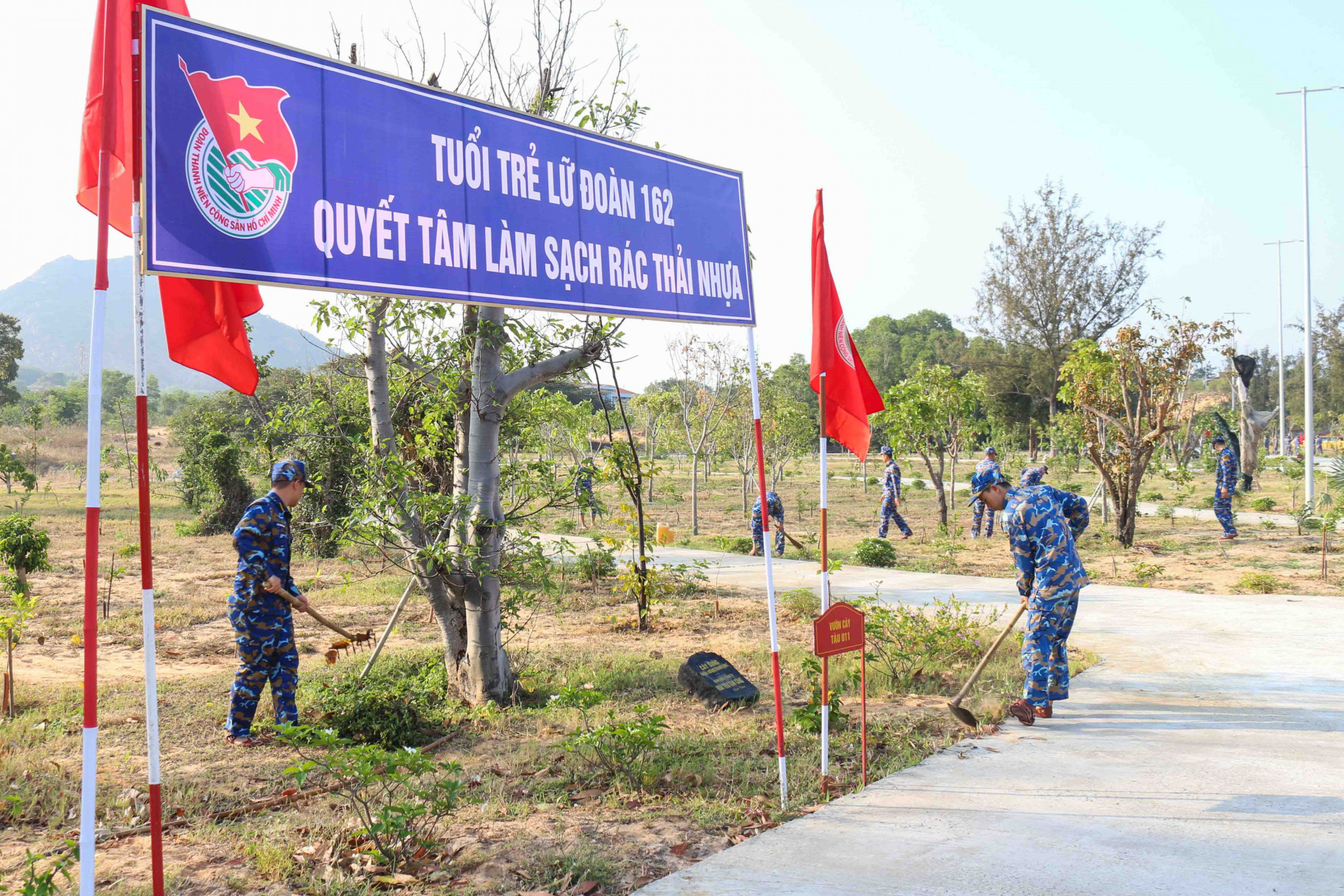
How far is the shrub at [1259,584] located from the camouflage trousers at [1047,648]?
21.5ft

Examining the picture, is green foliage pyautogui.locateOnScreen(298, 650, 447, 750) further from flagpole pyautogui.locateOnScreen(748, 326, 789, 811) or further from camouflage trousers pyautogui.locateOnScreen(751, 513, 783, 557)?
camouflage trousers pyautogui.locateOnScreen(751, 513, 783, 557)

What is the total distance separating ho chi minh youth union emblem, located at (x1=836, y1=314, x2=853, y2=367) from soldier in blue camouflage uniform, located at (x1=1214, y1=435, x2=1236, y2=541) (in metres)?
13.2

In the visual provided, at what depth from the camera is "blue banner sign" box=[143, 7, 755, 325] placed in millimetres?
3174

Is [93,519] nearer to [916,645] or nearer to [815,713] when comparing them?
[815,713]

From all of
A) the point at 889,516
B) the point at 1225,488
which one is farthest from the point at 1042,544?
the point at 1225,488

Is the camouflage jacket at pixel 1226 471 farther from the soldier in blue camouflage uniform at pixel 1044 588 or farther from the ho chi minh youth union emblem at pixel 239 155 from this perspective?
the ho chi minh youth union emblem at pixel 239 155

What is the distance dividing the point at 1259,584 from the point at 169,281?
11.7m

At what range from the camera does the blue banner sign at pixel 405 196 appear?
317cm

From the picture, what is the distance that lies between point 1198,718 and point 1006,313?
129 feet

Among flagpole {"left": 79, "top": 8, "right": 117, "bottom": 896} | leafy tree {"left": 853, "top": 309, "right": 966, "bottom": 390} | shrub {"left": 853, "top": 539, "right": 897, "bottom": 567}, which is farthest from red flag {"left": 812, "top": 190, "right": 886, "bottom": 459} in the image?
leafy tree {"left": 853, "top": 309, "right": 966, "bottom": 390}

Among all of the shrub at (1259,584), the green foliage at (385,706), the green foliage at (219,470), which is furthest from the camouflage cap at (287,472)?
the green foliage at (219,470)

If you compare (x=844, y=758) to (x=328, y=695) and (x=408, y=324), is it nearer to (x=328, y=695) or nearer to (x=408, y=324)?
(x=328, y=695)

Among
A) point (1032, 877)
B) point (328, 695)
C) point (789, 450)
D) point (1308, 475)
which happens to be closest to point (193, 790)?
point (328, 695)

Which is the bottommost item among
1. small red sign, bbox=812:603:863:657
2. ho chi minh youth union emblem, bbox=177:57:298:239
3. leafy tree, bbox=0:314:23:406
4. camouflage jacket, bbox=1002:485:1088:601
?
small red sign, bbox=812:603:863:657
